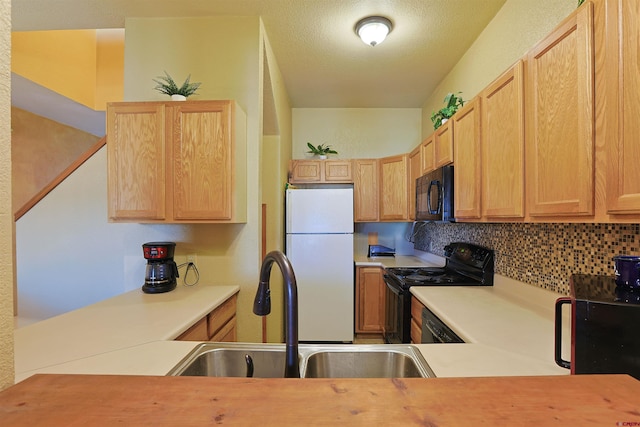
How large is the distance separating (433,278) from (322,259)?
1200 millimetres

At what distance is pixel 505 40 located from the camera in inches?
80.7

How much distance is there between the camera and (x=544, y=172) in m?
1.21

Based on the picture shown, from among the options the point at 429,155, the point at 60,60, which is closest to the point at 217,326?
the point at 429,155

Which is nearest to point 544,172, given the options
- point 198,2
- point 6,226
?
point 6,226

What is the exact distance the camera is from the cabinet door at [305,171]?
3748 mm

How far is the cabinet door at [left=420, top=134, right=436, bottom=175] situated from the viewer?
252cm

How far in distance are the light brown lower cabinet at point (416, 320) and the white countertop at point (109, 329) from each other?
1.34 metres

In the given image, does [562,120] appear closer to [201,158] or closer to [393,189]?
[201,158]

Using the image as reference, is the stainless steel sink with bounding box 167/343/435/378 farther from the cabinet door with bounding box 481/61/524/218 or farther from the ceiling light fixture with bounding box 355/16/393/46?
the ceiling light fixture with bounding box 355/16/393/46

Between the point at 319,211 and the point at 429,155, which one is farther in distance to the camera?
the point at 319,211

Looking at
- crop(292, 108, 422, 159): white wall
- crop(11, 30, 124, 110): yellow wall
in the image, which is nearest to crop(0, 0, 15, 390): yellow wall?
crop(11, 30, 124, 110): yellow wall

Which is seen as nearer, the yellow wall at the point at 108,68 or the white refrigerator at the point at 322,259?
the white refrigerator at the point at 322,259

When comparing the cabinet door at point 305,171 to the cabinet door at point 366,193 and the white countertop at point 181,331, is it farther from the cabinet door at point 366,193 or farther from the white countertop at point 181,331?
the white countertop at point 181,331

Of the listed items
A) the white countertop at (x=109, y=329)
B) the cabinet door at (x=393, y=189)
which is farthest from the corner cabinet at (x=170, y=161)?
the cabinet door at (x=393, y=189)
